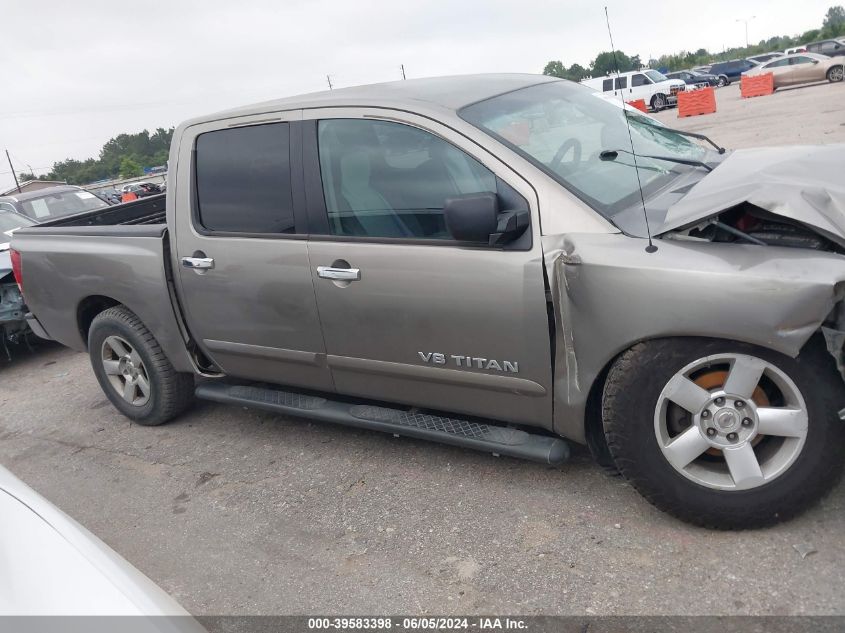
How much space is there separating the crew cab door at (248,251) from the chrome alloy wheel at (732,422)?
1724mm

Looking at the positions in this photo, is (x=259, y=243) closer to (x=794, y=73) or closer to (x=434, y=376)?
(x=434, y=376)

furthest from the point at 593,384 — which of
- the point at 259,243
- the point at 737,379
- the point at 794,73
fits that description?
the point at 794,73

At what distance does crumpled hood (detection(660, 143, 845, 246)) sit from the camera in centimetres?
243

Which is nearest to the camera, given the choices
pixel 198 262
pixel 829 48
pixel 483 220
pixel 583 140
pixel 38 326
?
pixel 483 220

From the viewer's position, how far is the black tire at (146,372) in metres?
4.48

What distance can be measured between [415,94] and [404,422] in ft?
5.07

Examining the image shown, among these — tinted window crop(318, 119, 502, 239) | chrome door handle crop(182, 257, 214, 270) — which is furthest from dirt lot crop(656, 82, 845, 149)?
chrome door handle crop(182, 257, 214, 270)

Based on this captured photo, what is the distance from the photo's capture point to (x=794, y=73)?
25984 millimetres

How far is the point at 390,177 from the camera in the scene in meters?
3.30

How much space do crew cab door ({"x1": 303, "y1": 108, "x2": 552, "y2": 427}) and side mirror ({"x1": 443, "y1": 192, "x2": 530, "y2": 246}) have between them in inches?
2.4

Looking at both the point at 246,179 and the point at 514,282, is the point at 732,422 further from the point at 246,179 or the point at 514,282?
the point at 246,179

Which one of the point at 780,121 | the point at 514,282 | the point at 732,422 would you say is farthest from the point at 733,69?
the point at 732,422

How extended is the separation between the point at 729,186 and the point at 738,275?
45cm

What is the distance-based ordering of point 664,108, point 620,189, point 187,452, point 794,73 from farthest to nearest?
point 664,108, point 794,73, point 187,452, point 620,189
